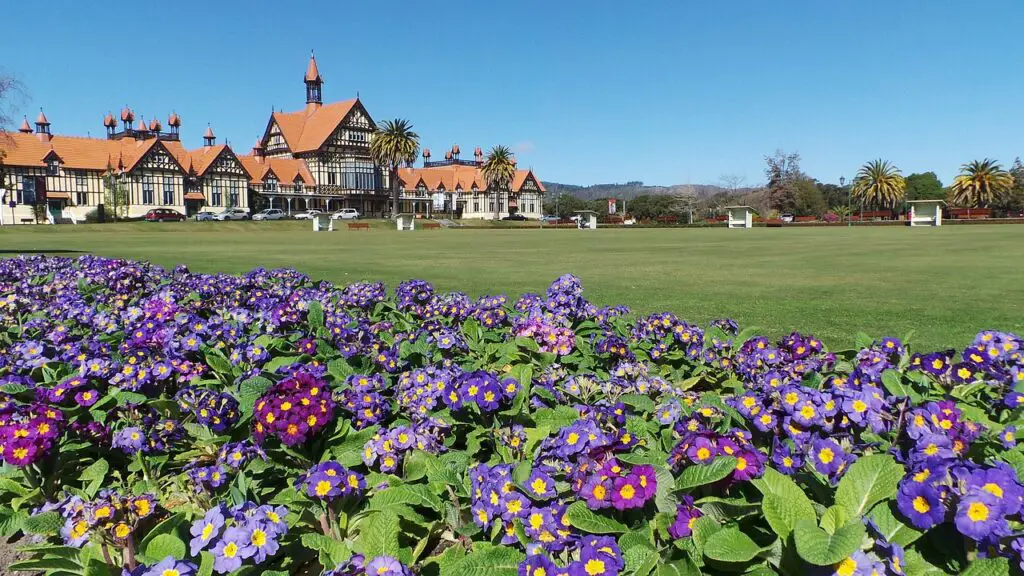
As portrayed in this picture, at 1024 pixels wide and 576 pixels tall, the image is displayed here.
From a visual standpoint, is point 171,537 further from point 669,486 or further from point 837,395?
point 837,395

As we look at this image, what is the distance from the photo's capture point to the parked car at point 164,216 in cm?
5588

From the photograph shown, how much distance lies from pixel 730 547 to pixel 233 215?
205 feet

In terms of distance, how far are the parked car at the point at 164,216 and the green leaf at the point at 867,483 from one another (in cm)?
6064

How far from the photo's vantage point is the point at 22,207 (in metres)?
56.3

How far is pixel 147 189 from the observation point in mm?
61750

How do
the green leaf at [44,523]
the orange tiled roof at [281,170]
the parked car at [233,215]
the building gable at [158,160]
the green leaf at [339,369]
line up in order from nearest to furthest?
1. the green leaf at [44,523]
2. the green leaf at [339,369]
3. the parked car at [233,215]
4. the building gable at [158,160]
5. the orange tiled roof at [281,170]

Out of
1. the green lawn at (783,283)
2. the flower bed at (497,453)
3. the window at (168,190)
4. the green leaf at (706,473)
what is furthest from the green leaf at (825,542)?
the window at (168,190)

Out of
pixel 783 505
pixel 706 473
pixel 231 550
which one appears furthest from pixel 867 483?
pixel 231 550

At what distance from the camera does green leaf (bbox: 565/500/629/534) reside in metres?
1.83

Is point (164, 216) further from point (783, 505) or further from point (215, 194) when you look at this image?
point (783, 505)

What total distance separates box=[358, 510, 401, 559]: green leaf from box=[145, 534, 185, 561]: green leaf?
519 millimetres

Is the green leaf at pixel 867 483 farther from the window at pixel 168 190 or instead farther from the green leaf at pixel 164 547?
the window at pixel 168 190

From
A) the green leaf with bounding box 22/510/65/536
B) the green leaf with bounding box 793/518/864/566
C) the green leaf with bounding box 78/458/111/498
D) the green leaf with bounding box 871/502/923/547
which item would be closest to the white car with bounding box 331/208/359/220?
the green leaf with bounding box 78/458/111/498

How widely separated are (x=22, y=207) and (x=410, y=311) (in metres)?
65.5
